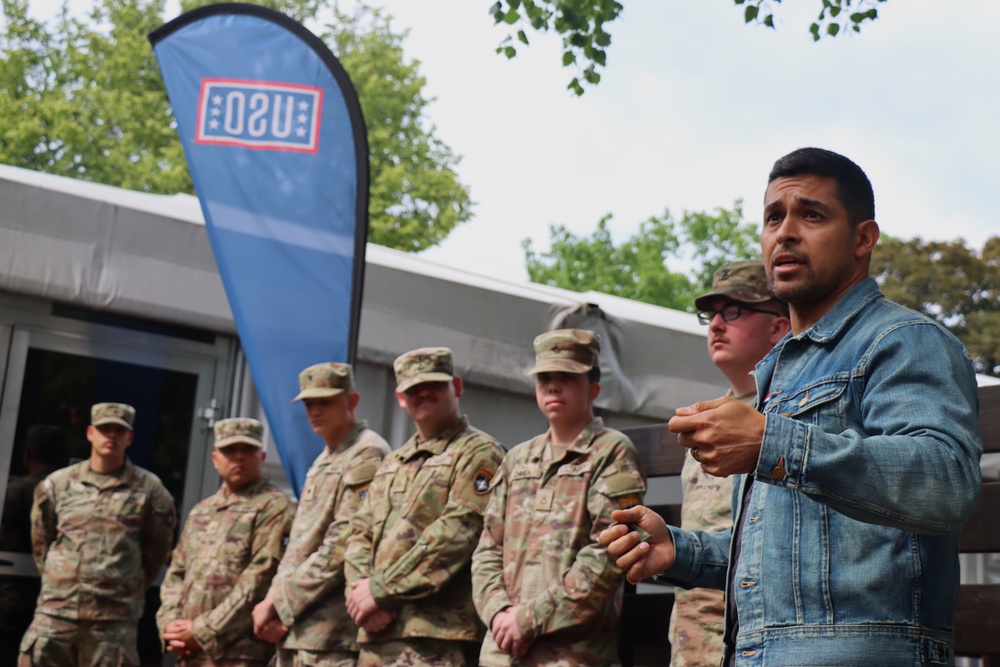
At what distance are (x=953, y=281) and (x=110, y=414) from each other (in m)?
21.5

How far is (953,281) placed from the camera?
2489 centimetres

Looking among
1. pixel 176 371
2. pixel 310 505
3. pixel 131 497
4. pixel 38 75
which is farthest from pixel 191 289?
pixel 38 75

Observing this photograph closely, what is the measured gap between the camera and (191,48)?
6.67m

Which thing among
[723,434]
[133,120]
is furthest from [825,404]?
[133,120]

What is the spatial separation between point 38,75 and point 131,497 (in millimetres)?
19002

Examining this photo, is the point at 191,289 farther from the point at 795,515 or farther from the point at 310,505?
the point at 795,515

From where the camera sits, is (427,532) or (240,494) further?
(240,494)

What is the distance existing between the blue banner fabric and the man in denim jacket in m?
4.06

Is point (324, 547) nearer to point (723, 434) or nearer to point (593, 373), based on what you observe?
point (593, 373)

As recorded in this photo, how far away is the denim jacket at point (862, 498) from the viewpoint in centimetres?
178

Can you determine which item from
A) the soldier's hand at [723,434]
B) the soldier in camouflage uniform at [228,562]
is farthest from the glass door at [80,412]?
the soldier's hand at [723,434]

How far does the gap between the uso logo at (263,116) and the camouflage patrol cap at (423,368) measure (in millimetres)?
1770

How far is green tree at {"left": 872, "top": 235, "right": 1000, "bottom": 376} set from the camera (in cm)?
2489

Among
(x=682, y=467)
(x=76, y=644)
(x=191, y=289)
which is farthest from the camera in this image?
(x=191, y=289)
